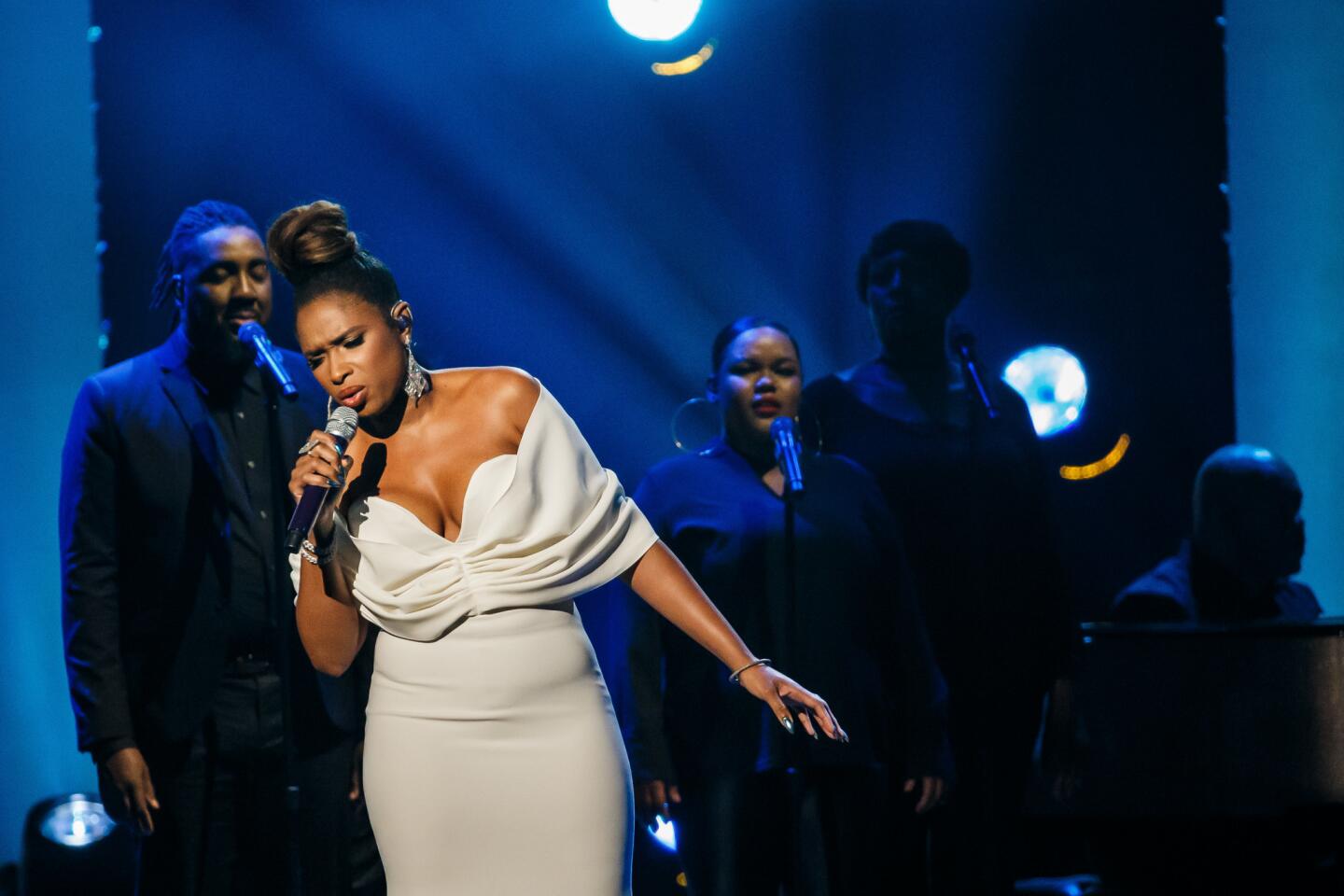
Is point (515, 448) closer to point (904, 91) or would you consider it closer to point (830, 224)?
point (830, 224)

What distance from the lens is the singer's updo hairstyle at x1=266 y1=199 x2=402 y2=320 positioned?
262cm

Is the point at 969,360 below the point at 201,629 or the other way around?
the other way around

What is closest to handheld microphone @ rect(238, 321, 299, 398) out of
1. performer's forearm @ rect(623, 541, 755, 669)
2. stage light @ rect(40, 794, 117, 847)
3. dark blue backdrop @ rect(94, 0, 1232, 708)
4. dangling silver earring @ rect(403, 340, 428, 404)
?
dangling silver earring @ rect(403, 340, 428, 404)

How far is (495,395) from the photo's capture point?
271 cm

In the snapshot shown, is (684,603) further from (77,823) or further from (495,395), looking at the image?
(77,823)

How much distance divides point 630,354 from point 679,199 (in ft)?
1.88

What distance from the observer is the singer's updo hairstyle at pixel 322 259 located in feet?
8.59

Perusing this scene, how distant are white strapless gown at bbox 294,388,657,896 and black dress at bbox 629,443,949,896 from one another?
3.57 ft

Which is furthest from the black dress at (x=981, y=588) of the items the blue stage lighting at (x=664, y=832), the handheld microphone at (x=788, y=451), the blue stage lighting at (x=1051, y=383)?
the blue stage lighting at (x=1051, y=383)

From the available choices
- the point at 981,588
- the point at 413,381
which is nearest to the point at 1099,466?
the point at 981,588

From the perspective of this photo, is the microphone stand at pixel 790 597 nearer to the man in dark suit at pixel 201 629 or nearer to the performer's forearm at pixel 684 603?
the performer's forearm at pixel 684 603

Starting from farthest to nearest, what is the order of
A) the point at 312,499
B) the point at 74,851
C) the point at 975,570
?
the point at 74,851
the point at 975,570
the point at 312,499

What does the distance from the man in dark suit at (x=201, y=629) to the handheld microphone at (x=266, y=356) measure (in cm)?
12

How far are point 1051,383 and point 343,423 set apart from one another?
3.35 meters
